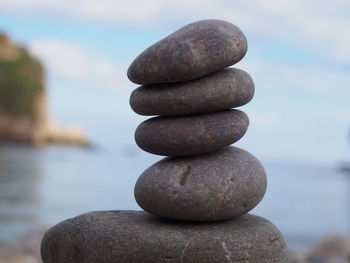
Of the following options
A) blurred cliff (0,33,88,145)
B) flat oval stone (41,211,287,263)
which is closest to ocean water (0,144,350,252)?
flat oval stone (41,211,287,263)

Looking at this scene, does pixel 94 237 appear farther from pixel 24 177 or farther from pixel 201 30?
pixel 24 177

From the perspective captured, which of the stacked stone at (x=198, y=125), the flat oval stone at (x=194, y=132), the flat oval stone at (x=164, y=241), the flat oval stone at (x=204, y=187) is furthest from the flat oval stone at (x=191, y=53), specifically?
the flat oval stone at (x=164, y=241)

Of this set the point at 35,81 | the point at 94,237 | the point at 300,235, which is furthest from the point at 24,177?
the point at 35,81

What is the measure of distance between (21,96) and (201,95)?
78159 millimetres

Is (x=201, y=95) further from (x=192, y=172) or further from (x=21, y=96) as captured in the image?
(x=21, y=96)

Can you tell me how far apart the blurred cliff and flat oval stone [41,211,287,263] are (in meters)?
77.4

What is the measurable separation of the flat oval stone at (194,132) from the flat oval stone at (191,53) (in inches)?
17.1

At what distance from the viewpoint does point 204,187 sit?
6230mm

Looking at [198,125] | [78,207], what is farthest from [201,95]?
[78,207]

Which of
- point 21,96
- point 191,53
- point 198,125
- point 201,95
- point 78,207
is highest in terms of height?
point 191,53

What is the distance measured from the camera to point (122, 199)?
32.0 metres

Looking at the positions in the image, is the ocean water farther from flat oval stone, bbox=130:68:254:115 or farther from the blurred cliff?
the blurred cliff

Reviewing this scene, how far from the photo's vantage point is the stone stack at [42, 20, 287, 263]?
243 inches

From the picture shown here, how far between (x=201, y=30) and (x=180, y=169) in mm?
1410
